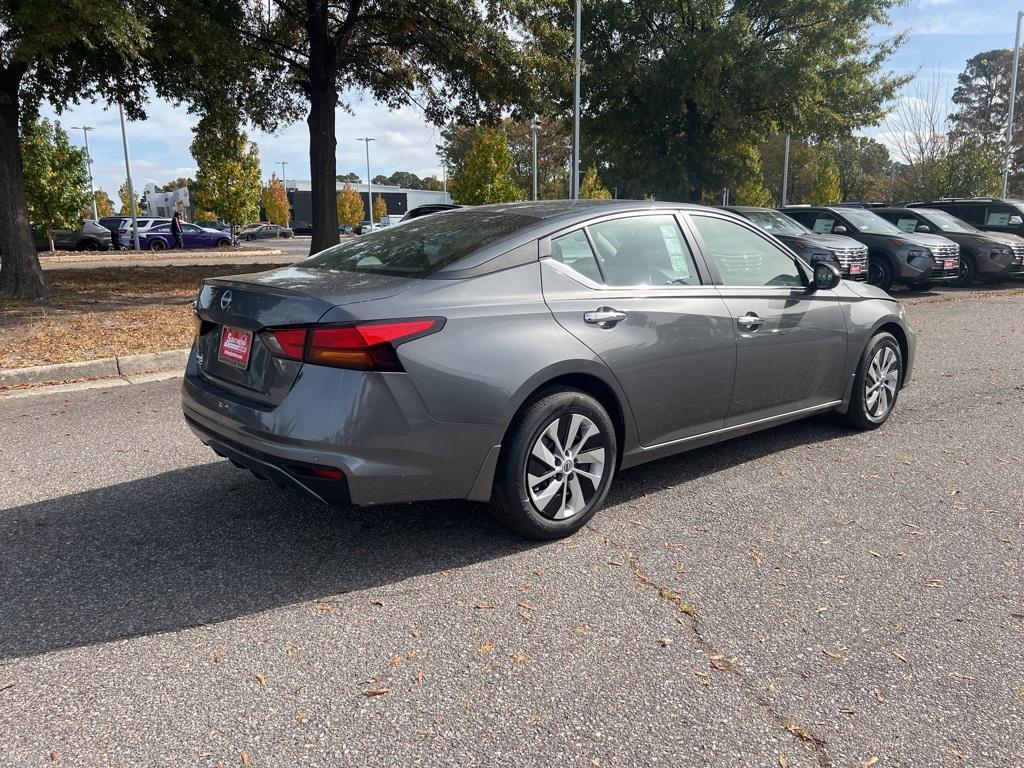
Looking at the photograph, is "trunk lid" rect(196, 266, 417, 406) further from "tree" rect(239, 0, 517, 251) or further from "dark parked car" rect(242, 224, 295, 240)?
"dark parked car" rect(242, 224, 295, 240)

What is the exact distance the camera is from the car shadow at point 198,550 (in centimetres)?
307

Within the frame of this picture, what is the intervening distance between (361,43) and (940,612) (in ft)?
53.9

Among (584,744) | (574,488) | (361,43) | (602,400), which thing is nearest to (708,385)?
Result: (602,400)

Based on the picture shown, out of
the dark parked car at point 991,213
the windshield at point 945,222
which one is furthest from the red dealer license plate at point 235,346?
the dark parked car at point 991,213

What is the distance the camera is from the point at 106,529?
3.86m

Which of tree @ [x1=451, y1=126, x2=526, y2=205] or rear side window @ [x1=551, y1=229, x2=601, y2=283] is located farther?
tree @ [x1=451, y1=126, x2=526, y2=205]

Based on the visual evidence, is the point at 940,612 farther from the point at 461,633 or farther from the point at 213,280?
the point at 213,280

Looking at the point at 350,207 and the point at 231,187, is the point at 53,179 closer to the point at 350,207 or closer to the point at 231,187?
the point at 231,187

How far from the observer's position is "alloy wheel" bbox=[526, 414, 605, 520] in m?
3.61

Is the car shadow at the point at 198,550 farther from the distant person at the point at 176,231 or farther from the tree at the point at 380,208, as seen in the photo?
the tree at the point at 380,208

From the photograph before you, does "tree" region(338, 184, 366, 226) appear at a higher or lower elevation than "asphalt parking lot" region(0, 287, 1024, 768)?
higher

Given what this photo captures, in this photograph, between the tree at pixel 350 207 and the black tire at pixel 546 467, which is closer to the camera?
the black tire at pixel 546 467

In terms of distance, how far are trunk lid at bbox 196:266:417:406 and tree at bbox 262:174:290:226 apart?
7963 cm

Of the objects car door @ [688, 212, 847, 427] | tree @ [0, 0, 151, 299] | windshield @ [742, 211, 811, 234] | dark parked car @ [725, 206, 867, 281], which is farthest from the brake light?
windshield @ [742, 211, 811, 234]
